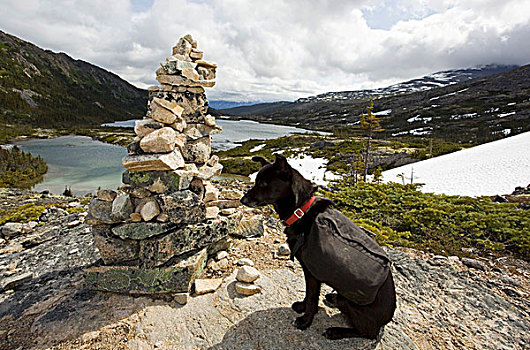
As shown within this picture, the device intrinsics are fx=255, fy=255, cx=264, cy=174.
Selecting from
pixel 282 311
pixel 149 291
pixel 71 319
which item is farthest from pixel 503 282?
pixel 71 319

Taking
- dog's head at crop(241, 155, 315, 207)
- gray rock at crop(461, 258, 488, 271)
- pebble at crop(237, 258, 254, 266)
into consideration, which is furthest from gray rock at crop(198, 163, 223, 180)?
gray rock at crop(461, 258, 488, 271)

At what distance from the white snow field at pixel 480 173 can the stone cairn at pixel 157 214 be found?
14.5 meters

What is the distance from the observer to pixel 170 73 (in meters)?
4.62

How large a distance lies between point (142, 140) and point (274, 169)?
238 centimetres

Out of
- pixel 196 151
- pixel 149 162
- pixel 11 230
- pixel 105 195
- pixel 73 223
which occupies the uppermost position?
pixel 196 151

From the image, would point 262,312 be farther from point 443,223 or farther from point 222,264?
point 443,223

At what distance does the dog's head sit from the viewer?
322cm

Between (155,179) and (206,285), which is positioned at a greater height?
(155,179)

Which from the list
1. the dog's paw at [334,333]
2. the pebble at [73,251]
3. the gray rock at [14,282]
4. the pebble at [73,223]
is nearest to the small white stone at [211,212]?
the dog's paw at [334,333]

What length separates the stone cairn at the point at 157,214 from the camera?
Answer: 4285 millimetres

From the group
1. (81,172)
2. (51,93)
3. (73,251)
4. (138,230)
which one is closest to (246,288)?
(138,230)

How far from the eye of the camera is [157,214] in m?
4.41

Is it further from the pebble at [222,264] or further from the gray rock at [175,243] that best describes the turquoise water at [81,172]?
the gray rock at [175,243]

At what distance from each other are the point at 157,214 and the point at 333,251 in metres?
3.04
